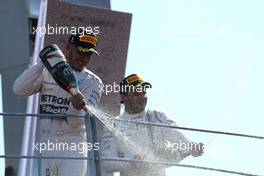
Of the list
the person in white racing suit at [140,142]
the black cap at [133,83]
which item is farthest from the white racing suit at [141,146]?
the black cap at [133,83]

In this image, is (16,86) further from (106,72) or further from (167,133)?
(106,72)

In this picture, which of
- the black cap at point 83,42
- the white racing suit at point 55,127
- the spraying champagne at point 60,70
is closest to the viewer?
the spraying champagne at point 60,70

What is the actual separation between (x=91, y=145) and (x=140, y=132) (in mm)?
747

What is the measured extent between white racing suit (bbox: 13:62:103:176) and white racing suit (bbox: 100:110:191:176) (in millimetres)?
179

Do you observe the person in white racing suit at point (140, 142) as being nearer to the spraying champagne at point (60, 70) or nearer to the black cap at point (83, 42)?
the black cap at point (83, 42)

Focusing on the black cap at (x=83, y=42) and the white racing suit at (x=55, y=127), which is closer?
the white racing suit at (x=55, y=127)

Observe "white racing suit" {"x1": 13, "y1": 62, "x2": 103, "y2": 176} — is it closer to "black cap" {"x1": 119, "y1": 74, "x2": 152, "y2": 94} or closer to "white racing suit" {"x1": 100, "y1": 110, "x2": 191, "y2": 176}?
"white racing suit" {"x1": 100, "y1": 110, "x2": 191, "y2": 176}

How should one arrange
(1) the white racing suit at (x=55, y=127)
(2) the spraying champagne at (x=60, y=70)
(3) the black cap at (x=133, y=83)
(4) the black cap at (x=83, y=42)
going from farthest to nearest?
(3) the black cap at (x=133, y=83) < (4) the black cap at (x=83, y=42) < (1) the white racing suit at (x=55, y=127) < (2) the spraying champagne at (x=60, y=70)

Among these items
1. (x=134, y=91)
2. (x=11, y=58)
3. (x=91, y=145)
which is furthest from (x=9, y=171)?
(x=91, y=145)

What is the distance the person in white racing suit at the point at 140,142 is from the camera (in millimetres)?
3539

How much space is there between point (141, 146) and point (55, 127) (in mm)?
469

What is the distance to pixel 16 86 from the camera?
3.43m

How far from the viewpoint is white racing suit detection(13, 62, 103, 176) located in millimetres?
3398

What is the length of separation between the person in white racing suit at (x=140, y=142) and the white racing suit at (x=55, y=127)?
0.17m
